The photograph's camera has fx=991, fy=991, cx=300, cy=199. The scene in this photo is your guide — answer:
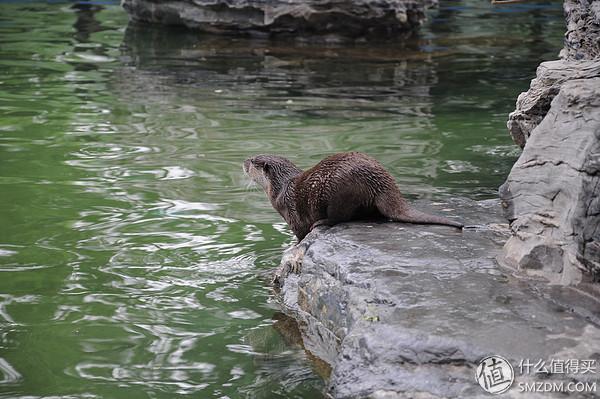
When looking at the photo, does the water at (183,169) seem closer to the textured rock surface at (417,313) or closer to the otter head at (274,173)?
the textured rock surface at (417,313)

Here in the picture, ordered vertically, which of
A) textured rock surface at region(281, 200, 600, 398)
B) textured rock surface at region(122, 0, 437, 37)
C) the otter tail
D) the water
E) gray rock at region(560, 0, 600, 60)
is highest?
gray rock at region(560, 0, 600, 60)

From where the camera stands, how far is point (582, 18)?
228 inches

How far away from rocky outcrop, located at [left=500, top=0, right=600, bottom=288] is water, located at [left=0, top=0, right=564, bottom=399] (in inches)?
45.4

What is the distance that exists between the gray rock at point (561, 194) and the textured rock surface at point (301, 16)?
37.1 feet

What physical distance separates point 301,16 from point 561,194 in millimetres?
11757

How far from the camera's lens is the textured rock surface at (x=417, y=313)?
3734 mm

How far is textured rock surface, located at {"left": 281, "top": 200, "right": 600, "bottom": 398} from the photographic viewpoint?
12.3ft

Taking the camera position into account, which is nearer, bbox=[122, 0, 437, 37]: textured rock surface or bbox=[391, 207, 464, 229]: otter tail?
bbox=[391, 207, 464, 229]: otter tail

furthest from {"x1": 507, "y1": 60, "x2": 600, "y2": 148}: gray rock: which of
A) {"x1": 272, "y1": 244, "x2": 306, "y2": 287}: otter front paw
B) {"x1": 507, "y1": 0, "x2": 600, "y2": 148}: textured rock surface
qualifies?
{"x1": 272, "y1": 244, "x2": 306, "y2": 287}: otter front paw

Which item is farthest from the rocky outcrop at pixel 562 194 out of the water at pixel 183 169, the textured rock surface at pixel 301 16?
the textured rock surface at pixel 301 16

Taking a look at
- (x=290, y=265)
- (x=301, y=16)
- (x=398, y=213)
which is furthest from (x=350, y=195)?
(x=301, y=16)

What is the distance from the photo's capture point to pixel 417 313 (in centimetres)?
411

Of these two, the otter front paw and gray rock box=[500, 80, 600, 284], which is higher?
gray rock box=[500, 80, 600, 284]

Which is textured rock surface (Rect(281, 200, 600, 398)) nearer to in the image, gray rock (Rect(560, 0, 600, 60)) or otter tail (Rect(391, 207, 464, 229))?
otter tail (Rect(391, 207, 464, 229))
